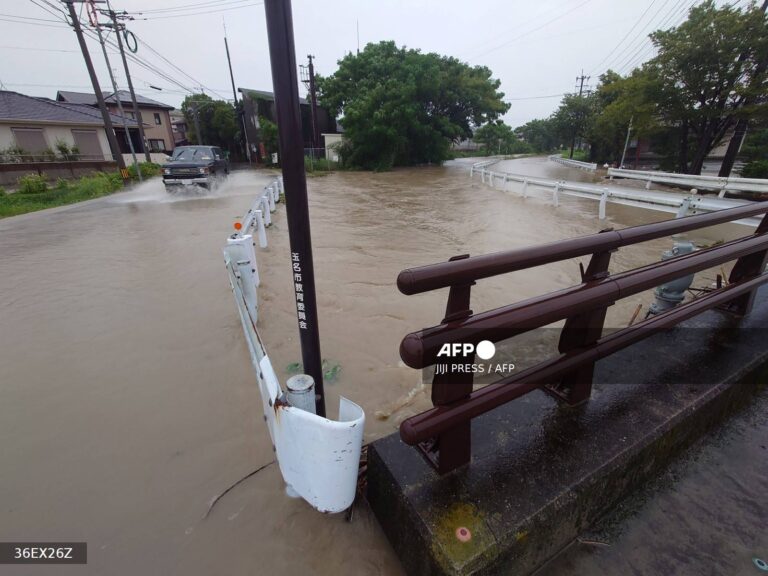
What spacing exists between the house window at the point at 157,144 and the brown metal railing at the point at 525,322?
47603 millimetres

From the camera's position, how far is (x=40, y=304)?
525 centimetres

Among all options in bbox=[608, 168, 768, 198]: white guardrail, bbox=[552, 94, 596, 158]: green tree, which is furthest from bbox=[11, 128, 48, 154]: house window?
bbox=[552, 94, 596, 158]: green tree

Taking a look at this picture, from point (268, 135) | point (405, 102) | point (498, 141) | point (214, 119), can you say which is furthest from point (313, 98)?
point (498, 141)

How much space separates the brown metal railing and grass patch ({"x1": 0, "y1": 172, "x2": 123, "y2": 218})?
1795 centimetres

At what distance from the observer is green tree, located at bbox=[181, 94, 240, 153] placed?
39.2 m

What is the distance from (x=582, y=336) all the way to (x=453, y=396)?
2.73 feet

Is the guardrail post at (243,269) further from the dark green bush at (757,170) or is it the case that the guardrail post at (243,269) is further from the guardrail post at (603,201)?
the dark green bush at (757,170)

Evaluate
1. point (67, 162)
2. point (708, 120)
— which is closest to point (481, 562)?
point (708, 120)

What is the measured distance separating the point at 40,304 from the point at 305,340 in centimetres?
547

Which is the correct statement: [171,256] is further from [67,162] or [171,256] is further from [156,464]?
[67,162]

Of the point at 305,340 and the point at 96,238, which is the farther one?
the point at 96,238

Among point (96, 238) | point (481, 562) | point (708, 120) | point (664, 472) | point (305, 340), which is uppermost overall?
point (708, 120)

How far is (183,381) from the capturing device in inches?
131

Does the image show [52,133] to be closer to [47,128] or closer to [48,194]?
[47,128]
